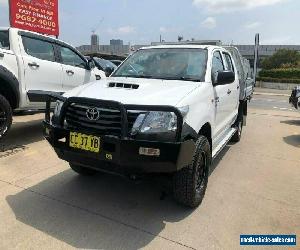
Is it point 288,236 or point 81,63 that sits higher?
point 81,63

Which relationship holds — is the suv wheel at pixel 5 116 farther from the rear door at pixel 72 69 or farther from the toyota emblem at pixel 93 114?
the toyota emblem at pixel 93 114

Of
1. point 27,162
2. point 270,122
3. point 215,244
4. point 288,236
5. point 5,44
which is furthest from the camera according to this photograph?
point 270,122

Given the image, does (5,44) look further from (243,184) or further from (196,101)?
(243,184)

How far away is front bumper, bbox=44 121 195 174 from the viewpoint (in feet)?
10.3

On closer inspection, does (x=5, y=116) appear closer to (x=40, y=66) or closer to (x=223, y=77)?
(x=40, y=66)

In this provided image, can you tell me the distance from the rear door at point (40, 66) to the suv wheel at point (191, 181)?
3.55m

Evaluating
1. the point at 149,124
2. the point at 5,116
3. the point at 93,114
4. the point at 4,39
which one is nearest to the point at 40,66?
the point at 4,39

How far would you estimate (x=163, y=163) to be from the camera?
3.19 meters

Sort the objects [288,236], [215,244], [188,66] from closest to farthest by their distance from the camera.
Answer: [215,244], [288,236], [188,66]

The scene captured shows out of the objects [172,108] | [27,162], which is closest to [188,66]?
[172,108]

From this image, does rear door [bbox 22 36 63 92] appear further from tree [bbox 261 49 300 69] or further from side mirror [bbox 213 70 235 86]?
tree [bbox 261 49 300 69]

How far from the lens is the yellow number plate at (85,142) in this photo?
3.33 m

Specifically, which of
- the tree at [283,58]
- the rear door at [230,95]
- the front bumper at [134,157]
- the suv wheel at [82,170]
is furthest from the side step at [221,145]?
the tree at [283,58]

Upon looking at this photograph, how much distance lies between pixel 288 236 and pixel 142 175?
4.97 feet
